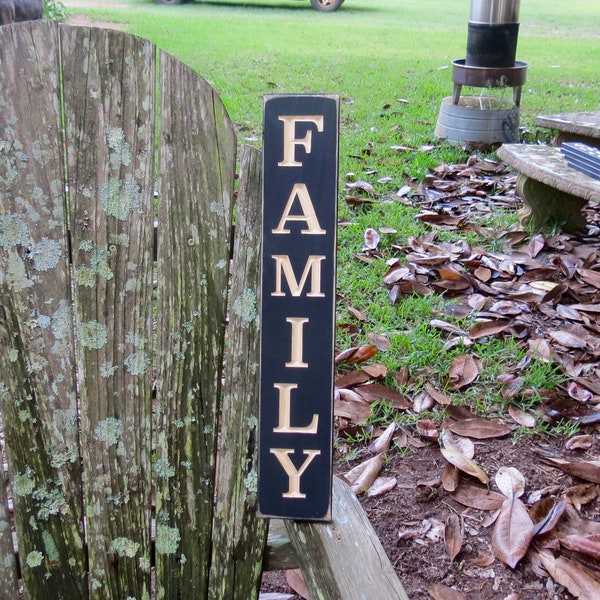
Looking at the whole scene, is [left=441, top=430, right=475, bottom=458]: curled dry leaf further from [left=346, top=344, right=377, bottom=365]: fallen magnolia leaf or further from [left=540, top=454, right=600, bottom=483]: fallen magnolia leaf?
[left=346, top=344, right=377, bottom=365]: fallen magnolia leaf

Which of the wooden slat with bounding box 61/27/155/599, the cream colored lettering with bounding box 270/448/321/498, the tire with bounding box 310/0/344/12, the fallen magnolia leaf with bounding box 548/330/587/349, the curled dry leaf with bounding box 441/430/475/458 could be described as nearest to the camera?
the wooden slat with bounding box 61/27/155/599

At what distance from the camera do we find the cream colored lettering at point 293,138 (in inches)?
42.1

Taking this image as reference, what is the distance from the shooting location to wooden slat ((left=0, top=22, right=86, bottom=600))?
3.47 feet

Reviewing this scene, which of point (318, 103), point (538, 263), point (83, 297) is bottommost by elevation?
point (538, 263)

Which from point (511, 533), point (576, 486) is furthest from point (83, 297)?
point (576, 486)

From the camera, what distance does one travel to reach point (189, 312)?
3.79 ft

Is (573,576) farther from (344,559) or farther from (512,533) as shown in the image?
(344,559)

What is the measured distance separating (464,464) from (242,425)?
37.4 inches

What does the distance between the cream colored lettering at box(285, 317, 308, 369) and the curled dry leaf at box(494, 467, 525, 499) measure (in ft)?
3.24

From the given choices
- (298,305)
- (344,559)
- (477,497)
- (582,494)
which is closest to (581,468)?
(582,494)

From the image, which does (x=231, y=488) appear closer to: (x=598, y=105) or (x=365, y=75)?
(x=598, y=105)

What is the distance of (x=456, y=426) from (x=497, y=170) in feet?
8.88

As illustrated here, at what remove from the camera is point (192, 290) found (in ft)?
3.76

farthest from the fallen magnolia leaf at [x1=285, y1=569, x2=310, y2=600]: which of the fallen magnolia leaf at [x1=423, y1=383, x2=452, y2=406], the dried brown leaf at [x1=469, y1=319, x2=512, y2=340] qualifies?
the dried brown leaf at [x1=469, y1=319, x2=512, y2=340]
